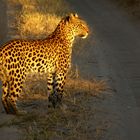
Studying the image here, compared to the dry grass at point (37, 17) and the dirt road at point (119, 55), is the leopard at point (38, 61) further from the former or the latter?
the dry grass at point (37, 17)

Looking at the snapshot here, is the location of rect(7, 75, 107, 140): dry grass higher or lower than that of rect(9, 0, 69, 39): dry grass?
lower

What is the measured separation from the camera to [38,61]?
10164 mm

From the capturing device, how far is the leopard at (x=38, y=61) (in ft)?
32.0

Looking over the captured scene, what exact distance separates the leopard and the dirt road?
130 centimetres

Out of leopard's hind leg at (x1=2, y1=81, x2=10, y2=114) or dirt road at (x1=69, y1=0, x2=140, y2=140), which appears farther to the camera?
dirt road at (x1=69, y1=0, x2=140, y2=140)

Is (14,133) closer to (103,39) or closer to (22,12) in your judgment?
(103,39)

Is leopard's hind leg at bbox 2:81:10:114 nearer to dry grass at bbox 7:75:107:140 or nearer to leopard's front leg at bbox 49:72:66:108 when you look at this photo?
dry grass at bbox 7:75:107:140

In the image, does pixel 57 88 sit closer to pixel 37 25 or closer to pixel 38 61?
pixel 38 61

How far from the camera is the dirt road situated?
410 inches

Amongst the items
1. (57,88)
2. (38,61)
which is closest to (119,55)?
(57,88)

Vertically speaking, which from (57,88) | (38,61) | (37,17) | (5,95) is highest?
(37,17)

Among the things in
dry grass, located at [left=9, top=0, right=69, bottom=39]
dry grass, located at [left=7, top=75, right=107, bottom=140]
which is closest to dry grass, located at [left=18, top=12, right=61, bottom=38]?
dry grass, located at [left=9, top=0, right=69, bottom=39]

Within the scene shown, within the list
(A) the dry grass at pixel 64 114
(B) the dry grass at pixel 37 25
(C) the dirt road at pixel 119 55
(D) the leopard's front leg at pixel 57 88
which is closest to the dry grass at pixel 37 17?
(B) the dry grass at pixel 37 25

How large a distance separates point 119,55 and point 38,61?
565 cm
